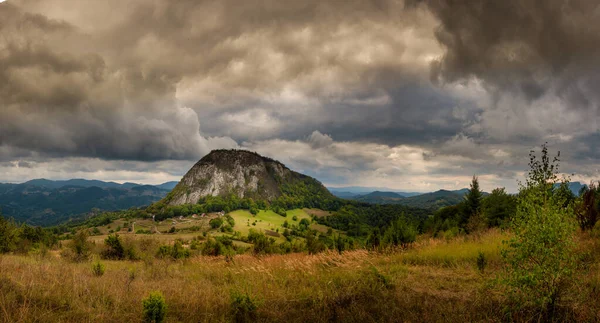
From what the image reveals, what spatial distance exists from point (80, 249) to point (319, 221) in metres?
164

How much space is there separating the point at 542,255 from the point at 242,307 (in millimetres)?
7999

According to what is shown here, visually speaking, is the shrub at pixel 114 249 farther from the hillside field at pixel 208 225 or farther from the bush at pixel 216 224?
the bush at pixel 216 224

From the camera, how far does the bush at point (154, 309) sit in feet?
22.5

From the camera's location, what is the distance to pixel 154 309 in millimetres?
6855

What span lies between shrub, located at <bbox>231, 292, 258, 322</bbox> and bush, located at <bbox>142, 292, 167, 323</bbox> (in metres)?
1.91

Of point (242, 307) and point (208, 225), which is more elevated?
point (242, 307)

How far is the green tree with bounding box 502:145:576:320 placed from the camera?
241 inches

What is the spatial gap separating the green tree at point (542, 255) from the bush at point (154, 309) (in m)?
8.70

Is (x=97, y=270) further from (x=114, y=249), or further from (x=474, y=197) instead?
(x=474, y=197)

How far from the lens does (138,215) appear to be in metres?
199

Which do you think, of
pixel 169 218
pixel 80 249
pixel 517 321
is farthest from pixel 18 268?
pixel 169 218

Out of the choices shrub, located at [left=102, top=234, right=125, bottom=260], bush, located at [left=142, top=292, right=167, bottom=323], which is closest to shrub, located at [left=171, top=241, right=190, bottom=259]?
shrub, located at [left=102, top=234, right=125, bottom=260]

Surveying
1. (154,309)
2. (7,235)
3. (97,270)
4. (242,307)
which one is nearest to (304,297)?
A: (242,307)

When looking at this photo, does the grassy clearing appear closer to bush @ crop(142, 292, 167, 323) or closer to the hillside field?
bush @ crop(142, 292, 167, 323)
